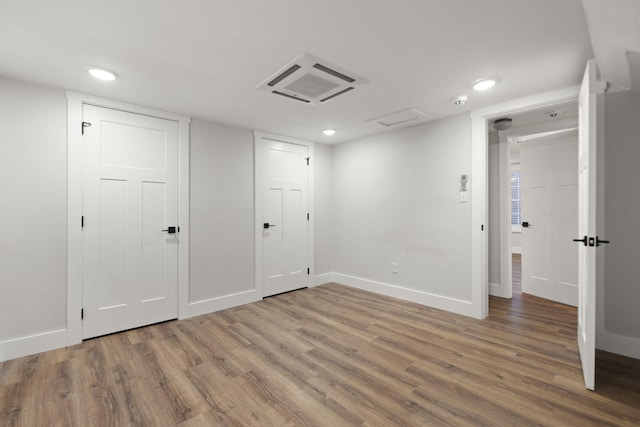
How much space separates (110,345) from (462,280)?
3.78 metres

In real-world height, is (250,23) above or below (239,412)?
above

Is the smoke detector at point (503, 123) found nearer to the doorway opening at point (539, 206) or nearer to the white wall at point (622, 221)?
the doorway opening at point (539, 206)

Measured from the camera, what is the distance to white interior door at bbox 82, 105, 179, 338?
2.86 meters

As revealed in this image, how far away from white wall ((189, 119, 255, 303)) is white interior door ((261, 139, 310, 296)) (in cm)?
27

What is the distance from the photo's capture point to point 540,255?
13.3 feet

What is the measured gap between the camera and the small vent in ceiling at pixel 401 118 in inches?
133

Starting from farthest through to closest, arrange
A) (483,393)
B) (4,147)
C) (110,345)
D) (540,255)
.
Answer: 1. (540,255)
2. (110,345)
3. (4,147)
4. (483,393)

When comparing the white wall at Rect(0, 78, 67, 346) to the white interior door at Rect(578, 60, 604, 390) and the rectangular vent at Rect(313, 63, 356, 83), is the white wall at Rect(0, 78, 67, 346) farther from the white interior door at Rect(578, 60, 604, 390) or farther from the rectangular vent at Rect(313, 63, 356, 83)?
the white interior door at Rect(578, 60, 604, 390)

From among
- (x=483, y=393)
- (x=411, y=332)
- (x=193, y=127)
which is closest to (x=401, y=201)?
(x=411, y=332)

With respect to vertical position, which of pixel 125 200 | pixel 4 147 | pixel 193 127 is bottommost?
pixel 125 200

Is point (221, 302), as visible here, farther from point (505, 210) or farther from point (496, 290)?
point (505, 210)

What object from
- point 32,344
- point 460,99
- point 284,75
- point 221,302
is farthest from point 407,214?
point 32,344

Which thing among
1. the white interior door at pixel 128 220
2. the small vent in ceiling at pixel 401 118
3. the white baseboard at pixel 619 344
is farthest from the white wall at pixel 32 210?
the white baseboard at pixel 619 344

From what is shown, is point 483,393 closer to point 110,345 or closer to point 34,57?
point 110,345
